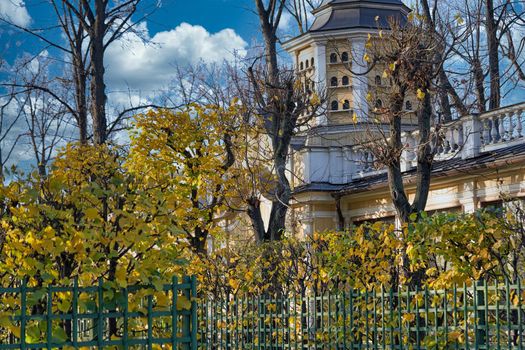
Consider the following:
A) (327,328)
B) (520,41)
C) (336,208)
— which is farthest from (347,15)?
(327,328)

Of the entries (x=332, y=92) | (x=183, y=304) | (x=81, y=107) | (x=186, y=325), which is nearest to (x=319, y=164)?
(x=332, y=92)

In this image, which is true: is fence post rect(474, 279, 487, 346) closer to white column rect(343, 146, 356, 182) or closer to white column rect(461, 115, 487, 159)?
white column rect(461, 115, 487, 159)

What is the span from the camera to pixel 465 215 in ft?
33.6

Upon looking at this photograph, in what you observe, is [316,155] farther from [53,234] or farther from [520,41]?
[53,234]

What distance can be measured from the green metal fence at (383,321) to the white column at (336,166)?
1460cm

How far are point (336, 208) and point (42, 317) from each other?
22.8 meters

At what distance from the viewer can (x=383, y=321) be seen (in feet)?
34.4

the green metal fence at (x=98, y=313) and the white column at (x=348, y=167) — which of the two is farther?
the white column at (x=348, y=167)

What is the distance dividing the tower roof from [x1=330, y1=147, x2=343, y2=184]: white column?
28.6 feet

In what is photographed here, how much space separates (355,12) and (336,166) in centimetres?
1058

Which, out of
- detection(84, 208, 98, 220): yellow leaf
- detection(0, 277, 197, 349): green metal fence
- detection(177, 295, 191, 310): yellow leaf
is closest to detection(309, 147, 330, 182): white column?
detection(84, 208, 98, 220): yellow leaf

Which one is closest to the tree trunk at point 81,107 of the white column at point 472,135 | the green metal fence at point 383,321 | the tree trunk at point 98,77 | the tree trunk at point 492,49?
the tree trunk at point 98,77

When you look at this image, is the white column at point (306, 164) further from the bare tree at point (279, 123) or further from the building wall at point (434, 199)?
the bare tree at point (279, 123)

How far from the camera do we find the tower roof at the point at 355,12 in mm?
37031
